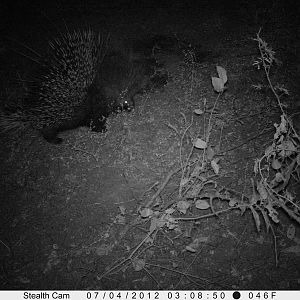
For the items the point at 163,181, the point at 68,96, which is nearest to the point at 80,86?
the point at 68,96

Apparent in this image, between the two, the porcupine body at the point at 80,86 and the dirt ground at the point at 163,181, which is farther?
the porcupine body at the point at 80,86

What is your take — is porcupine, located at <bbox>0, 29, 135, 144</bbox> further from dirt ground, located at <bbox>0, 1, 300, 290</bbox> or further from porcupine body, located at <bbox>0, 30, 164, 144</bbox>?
dirt ground, located at <bbox>0, 1, 300, 290</bbox>

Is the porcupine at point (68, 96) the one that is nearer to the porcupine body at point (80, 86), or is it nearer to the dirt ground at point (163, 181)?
the porcupine body at point (80, 86)

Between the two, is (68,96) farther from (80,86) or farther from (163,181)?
(163,181)

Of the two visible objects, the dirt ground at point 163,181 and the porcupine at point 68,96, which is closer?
the dirt ground at point 163,181

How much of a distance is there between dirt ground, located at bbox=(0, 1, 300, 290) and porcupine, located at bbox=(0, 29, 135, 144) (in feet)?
0.40

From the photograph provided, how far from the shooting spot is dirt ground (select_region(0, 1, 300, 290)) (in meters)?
2.49

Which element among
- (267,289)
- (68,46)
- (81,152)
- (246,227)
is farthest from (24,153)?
(267,289)

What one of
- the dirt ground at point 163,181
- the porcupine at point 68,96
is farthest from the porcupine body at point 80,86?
the dirt ground at point 163,181

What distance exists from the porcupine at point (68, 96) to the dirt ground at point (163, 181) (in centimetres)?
12

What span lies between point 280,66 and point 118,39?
1.66 meters

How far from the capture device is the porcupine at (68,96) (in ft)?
9.33

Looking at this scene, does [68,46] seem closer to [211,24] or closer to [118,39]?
[118,39]

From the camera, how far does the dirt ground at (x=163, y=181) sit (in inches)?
98.0
